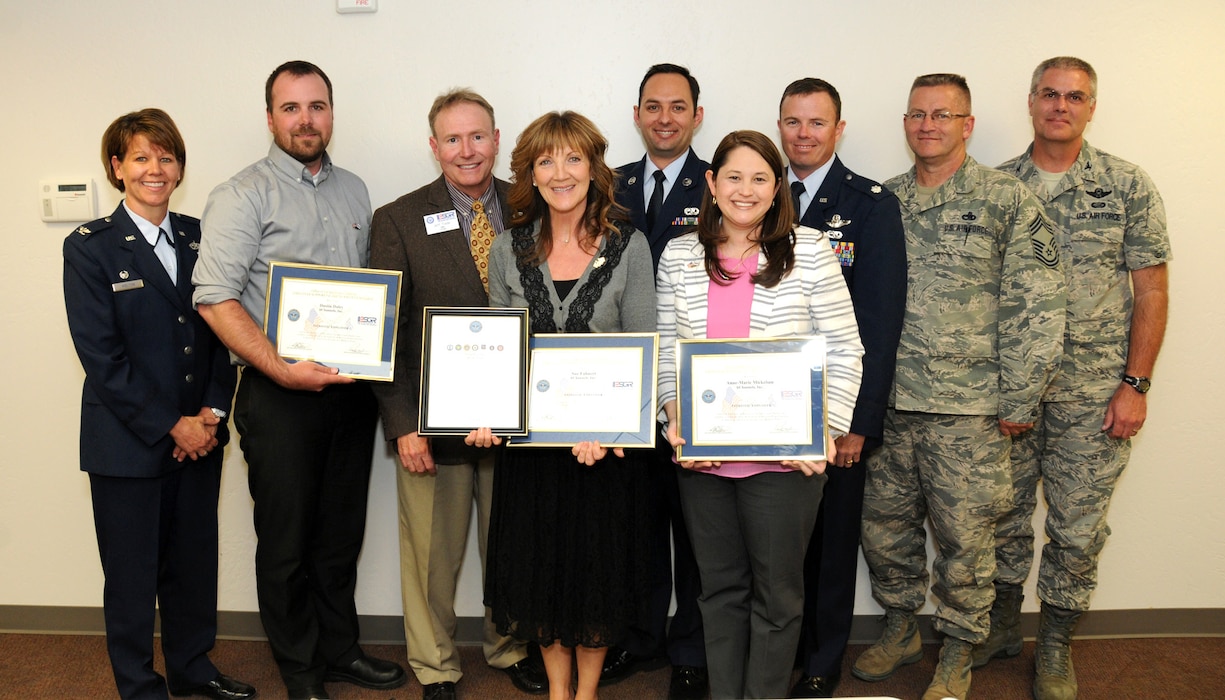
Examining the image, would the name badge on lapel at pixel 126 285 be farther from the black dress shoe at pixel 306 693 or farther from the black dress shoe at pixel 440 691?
the black dress shoe at pixel 440 691

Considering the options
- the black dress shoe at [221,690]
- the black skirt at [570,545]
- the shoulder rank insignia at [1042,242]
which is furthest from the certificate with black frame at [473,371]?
the shoulder rank insignia at [1042,242]

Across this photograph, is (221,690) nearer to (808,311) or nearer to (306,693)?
(306,693)

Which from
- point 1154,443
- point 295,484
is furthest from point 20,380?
point 1154,443

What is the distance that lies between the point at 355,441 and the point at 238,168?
1.35 metres

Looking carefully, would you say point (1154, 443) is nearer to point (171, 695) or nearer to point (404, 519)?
point (404, 519)

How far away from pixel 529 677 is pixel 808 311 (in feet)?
5.88

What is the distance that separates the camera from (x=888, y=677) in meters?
3.29

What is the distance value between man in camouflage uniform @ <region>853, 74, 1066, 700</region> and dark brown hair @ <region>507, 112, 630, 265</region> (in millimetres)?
1190

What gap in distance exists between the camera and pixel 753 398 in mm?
2387

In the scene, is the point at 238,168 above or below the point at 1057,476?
above

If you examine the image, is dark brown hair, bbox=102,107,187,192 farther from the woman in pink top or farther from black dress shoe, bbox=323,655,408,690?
black dress shoe, bbox=323,655,408,690

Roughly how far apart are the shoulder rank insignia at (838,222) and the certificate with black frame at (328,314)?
151cm

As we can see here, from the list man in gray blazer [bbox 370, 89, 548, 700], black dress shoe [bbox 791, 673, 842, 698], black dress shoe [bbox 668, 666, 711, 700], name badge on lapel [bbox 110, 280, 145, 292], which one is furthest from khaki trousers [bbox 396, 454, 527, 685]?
black dress shoe [bbox 791, 673, 842, 698]

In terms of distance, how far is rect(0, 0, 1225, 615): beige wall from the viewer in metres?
3.37
